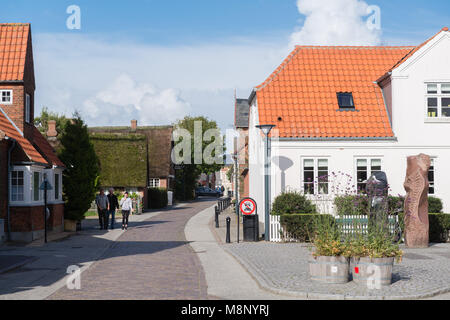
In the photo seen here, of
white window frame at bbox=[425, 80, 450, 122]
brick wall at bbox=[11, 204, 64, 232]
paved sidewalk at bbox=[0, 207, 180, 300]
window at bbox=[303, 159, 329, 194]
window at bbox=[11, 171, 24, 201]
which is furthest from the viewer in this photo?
white window frame at bbox=[425, 80, 450, 122]

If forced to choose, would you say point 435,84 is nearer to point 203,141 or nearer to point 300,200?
point 300,200

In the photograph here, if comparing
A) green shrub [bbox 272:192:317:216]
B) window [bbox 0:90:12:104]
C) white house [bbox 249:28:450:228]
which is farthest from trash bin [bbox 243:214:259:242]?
window [bbox 0:90:12:104]

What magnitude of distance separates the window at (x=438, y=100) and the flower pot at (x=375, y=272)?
1505 cm

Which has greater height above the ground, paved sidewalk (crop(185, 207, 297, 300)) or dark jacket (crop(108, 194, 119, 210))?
dark jacket (crop(108, 194, 119, 210))

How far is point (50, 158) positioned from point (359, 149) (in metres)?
13.2

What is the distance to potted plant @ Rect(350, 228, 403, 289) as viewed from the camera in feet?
35.8

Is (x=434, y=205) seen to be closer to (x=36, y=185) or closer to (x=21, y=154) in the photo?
(x=36, y=185)

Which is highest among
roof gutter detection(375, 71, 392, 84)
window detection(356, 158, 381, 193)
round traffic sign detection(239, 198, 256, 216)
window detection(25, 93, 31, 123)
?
roof gutter detection(375, 71, 392, 84)

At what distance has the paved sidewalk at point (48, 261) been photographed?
1112 cm

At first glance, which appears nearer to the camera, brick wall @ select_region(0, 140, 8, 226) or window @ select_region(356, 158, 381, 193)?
brick wall @ select_region(0, 140, 8, 226)

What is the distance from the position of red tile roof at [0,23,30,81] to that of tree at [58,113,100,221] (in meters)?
4.66

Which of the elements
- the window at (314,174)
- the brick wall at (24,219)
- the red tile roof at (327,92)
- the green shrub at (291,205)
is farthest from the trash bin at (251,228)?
the brick wall at (24,219)

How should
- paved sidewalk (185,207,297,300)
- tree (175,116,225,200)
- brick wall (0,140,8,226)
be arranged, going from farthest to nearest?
tree (175,116,225,200) < brick wall (0,140,8,226) < paved sidewalk (185,207,297,300)

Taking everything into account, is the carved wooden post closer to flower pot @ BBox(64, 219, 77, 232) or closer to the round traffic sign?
the round traffic sign
